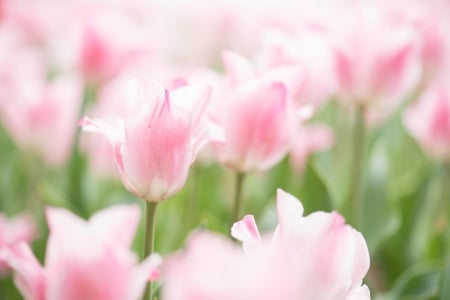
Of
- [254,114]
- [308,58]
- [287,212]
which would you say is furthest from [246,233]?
[308,58]

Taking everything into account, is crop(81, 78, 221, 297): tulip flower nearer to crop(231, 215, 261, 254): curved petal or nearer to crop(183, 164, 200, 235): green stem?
crop(231, 215, 261, 254): curved petal

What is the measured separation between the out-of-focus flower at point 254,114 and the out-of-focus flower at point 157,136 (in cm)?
9

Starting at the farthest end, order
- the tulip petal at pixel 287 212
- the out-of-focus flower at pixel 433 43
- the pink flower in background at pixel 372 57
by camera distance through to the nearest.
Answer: the out-of-focus flower at pixel 433 43 < the pink flower in background at pixel 372 57 < the tulip petal at pixel 287 212

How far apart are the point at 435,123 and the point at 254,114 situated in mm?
322

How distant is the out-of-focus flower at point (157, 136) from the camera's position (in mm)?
400

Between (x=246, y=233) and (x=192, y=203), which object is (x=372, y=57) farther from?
(x=246, y=233)

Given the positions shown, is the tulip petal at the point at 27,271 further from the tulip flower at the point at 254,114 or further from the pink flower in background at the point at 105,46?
the pink flower in background at the point at 105,46

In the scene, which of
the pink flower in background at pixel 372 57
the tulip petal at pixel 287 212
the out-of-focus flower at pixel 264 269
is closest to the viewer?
the out-of-focus flower at pixel 264 269

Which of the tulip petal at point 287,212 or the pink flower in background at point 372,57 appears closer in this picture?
the tulip petal at point 287,212

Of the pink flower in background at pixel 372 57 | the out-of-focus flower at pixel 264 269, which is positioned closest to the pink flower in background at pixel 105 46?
the pink flower in background at pixel 372 57

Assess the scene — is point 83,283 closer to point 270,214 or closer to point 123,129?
point 123,129

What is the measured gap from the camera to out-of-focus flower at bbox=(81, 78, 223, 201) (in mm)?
400

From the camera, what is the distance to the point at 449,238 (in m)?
0.77

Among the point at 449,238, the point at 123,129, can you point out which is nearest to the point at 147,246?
the point at 123,129
